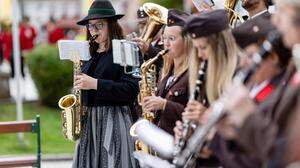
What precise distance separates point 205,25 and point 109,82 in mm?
2107

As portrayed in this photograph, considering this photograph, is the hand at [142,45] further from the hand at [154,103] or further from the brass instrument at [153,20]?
the hand at [154,103]

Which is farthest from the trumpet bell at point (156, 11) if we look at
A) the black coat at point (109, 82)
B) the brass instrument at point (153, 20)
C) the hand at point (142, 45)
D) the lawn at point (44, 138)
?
the lawn at point (44, 138)

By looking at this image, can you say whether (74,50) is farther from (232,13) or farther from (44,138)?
(44,138)

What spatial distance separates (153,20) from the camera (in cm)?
680

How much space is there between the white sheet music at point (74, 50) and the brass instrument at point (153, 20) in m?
0.61

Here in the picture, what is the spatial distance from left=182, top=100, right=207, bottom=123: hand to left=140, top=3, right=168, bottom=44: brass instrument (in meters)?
2.12

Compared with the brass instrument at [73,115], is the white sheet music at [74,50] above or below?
above

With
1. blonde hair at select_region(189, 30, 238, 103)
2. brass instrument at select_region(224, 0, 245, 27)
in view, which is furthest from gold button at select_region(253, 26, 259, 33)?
brass instrument at select_region(224, 0, 245, 27)

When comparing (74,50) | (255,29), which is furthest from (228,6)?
(255,29)

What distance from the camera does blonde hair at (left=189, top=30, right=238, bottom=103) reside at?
409 centimetres

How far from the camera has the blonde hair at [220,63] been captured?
161 inches

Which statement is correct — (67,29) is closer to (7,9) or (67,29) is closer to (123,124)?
(7,9)

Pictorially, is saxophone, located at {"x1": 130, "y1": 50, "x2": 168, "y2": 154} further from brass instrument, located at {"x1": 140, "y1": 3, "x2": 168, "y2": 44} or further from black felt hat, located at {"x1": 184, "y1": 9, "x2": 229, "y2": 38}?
black felt hat, located at {"x1": 184, "y1": 9, "x2": 229, "y2": 38}

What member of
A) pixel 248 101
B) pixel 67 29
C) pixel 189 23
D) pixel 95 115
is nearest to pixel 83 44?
pixel 95 115
